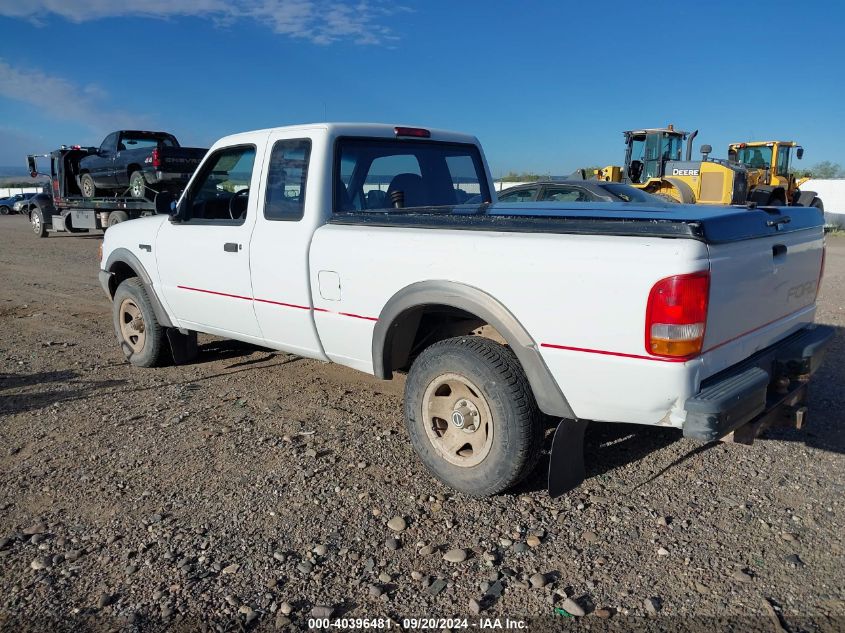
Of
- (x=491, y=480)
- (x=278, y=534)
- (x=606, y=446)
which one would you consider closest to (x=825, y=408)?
(x=606, y=446)

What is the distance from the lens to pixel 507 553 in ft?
10.2

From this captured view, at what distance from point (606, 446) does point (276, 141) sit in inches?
119

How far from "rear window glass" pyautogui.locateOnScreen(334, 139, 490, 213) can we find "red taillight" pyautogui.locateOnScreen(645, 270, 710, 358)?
2.25 meters

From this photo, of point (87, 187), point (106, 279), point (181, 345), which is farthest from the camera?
point (87, 187)

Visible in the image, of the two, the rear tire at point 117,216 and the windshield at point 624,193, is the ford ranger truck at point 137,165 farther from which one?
the windshield at point 624,193

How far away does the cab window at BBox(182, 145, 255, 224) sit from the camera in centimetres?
496

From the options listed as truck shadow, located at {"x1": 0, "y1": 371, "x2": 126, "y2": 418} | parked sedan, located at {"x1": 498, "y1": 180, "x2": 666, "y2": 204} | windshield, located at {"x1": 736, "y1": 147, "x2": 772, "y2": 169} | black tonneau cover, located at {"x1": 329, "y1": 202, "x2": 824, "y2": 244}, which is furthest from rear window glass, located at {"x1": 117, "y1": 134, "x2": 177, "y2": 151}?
windshield, located at {"x1": 736, "y1": 147, "x2": 772, "y2": 169}

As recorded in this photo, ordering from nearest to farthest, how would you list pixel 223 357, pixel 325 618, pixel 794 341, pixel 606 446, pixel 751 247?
pixel 325 618
pixel 751 247
pixel 794 341
pixel 606 446
pixel 223 357

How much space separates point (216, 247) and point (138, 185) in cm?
1231

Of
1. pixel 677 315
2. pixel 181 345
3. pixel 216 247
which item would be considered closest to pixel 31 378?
pixel 181 345

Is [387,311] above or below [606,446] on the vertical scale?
above

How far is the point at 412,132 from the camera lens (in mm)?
4930

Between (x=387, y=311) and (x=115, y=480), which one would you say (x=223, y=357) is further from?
(x=387, y=311)

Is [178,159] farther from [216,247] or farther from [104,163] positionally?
[216,247]
